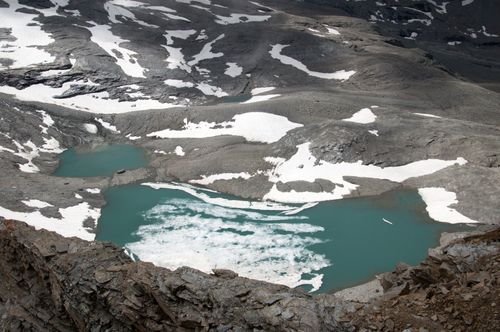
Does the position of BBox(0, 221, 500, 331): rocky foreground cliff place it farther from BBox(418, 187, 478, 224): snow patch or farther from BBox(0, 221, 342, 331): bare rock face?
BBox(418, 187, 478, 224): snow patch

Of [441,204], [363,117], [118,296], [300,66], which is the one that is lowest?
[441,204]

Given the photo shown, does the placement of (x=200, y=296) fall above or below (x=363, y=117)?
above

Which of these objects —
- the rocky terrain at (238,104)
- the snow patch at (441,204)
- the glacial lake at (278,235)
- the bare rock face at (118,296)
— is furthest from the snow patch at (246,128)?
the bare rock face at (118,296)

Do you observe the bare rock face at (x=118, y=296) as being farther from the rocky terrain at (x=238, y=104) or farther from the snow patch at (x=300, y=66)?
the snow patch at (x=300, y=66)

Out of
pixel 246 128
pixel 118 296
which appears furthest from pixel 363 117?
pixel 118 296

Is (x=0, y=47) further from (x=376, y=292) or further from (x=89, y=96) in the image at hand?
(x=376, y=292)

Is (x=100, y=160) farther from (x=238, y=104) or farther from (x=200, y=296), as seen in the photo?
(x=200, y=296)
